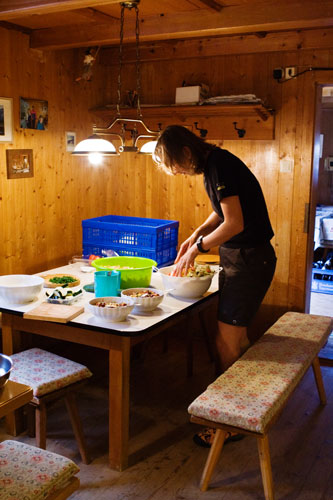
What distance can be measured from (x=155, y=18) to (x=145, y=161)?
127cm

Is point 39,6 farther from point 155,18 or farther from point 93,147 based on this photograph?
point 155,18

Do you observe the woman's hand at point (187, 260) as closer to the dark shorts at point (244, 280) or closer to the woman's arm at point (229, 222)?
the woman's arm at point (229, 222)

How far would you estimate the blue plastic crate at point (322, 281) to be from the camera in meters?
6.66

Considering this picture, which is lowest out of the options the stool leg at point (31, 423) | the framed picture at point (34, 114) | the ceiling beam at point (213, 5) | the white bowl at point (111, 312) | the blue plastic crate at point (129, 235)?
the stool leg at point (31, 423)

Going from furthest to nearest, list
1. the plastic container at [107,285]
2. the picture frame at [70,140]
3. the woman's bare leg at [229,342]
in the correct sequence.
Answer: the picture frame at [70,140] → the woman's bare leg at [229,342] → the plastic container at [107,285]

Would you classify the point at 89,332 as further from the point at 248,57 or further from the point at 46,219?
the point at 248,57

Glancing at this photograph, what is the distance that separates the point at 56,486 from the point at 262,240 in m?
1.61

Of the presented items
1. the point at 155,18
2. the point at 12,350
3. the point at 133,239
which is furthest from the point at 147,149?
the point at 12,350

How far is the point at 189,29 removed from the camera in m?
3.56

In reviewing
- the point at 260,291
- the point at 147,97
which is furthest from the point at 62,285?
the point at 147,97

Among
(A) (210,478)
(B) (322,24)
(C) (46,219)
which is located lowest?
(A) (210,478)

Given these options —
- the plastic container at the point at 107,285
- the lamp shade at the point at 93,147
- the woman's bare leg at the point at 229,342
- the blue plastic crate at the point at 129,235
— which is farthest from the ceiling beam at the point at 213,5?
the woman's bare leg at the point at 229,342

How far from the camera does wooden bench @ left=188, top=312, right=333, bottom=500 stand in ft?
7.39

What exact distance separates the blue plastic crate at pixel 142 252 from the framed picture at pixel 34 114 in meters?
0.97
